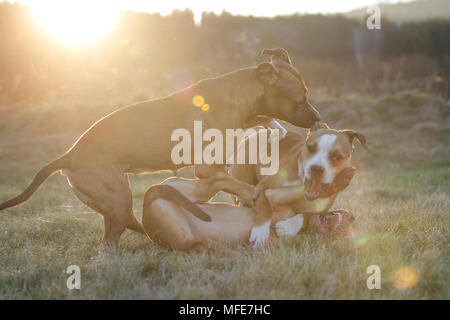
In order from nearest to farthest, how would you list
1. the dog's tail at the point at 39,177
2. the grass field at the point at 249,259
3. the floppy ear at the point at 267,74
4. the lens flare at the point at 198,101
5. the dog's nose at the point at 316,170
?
the grass field at the point at 249,259 → the dog's nose at the point at 316,170 → the dog's tail at the point at 39,177 → the lens flare at the point at 198,101 → the floppy ear at the point at 267,74

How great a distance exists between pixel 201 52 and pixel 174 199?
22.4 metres

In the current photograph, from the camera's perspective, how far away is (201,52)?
83.8ft

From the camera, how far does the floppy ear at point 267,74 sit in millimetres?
4793

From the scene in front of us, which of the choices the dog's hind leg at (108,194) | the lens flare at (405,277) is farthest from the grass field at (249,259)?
the dog's hind leg at (108,194)

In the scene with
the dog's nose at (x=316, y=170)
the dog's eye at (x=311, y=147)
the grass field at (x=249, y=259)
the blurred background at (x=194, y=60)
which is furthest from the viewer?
the blurred background at (x=194, y=60)

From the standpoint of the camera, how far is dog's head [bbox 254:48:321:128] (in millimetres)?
4832

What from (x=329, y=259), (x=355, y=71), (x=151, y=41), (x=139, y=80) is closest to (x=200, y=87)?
(x=329, y=259)

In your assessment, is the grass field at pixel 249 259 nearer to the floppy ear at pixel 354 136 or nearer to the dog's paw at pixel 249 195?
the dog's paw at pixel 249 195

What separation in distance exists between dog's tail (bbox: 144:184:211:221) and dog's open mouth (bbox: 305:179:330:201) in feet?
2.88

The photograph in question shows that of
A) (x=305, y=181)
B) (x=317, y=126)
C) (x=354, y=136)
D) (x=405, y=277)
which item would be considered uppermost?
(x=317, y=126)

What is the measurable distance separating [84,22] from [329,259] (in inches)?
730

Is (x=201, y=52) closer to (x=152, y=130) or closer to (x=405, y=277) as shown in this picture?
(x=152, y=130)

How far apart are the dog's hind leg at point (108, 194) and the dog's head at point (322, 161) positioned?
5.12 feet

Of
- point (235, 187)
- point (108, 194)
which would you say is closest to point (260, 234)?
point (235, 187)
